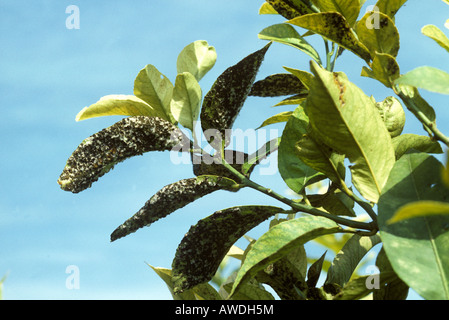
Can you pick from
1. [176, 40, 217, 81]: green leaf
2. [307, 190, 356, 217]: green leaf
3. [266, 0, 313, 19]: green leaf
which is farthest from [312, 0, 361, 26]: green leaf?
[307, 190, 356, 217]: green leaf

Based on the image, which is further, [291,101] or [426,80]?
[291,101]

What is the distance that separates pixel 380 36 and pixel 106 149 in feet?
1.65

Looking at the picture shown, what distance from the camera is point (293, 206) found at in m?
0.82

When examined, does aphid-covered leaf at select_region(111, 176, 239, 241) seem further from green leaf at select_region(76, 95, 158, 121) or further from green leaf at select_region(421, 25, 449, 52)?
green leaf at select_region(421, 25, 449, 52)

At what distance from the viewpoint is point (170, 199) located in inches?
31.8

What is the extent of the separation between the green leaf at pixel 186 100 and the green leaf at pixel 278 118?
0.68ft

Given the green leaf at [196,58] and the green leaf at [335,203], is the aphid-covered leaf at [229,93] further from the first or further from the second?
the green leaf at [335,203]

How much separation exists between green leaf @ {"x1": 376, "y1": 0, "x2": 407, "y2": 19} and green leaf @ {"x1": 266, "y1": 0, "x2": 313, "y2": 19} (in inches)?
5.0

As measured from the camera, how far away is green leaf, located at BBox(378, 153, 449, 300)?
0.58m

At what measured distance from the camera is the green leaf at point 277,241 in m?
0.65


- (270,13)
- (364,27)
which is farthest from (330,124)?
(270,13)

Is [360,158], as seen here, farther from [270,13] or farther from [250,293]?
[270,13]

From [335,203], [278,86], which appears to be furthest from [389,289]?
[278,86]

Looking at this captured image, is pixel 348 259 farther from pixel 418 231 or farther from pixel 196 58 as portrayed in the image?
pixel 196 58
